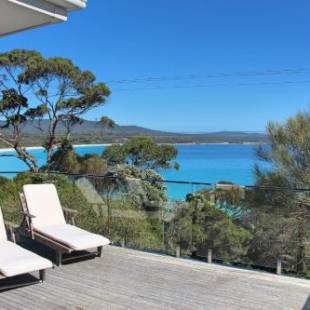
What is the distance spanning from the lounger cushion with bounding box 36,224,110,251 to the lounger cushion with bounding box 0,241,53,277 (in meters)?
0.53

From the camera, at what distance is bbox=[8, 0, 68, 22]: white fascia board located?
13.1 ft

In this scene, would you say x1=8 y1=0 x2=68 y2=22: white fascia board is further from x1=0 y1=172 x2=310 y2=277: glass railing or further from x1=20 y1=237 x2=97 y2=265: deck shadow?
x1=20 y1=237 x2=97 y2=265: deck shadow

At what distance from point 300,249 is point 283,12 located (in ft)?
80.6

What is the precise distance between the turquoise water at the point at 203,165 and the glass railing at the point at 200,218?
0.23m

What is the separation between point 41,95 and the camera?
2092 cm

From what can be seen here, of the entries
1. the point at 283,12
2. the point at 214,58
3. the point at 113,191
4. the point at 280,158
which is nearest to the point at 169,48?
the point at 214,58

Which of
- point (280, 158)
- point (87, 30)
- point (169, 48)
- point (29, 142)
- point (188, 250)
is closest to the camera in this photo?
point (188, 250)

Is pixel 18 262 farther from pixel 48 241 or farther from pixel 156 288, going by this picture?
pixel 156 288

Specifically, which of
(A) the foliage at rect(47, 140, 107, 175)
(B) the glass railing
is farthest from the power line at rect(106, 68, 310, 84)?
(B) the glass railing

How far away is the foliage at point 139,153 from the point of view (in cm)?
2262

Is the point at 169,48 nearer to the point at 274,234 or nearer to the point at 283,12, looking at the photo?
the point at 283,12

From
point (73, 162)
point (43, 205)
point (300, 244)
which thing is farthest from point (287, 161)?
point (73, 162)

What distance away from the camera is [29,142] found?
71.8ft

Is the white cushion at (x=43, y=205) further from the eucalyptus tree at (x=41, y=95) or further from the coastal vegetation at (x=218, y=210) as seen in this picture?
the eucalyptus tree at (x=41, y=95)
